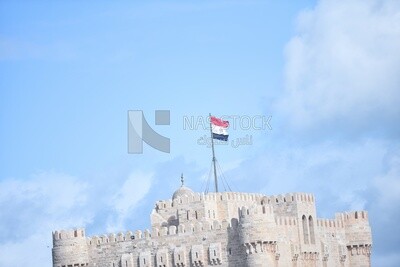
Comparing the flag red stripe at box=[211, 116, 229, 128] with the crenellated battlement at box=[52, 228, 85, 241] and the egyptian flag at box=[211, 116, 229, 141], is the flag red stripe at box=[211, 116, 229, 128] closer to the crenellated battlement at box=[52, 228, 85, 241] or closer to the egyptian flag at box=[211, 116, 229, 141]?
the egyptian flag at box=[211, 116, 229, 141]

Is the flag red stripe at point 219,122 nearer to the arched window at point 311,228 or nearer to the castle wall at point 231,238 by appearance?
the castle wall at point 231,238

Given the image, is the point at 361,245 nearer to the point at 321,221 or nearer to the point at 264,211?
the point at 321,221

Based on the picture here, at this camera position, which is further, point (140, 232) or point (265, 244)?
point (140, 232)

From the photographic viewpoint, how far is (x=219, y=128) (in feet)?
433

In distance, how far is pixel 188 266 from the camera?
12362 centimetres

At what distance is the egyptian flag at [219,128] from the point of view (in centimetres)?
13138

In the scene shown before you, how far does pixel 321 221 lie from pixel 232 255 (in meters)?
11.2

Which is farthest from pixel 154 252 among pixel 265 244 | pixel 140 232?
pixel 265 244

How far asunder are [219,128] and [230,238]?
45.6 ft

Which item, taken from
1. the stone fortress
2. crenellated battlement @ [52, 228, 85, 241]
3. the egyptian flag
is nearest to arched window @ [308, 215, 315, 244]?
the stone fortress

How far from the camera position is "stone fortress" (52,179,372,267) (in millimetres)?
119812

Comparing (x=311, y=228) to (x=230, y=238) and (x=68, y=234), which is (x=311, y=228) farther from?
(x=68, y=234)

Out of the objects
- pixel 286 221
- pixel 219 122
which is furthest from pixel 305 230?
pixel 219 122

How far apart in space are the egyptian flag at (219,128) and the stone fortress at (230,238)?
5578 mm
